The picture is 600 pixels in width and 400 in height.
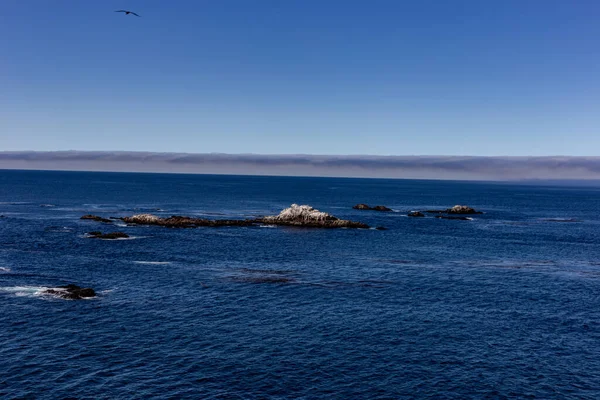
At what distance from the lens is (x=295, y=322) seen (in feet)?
164

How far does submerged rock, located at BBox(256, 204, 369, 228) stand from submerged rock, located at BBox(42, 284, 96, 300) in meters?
77.5

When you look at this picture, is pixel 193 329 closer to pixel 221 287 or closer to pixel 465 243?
pixel 221 287

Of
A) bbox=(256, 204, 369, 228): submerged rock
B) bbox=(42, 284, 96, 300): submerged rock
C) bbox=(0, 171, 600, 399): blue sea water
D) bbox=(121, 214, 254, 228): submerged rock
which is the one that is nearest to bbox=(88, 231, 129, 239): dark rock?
bbox=(0, 171, 600, 399): blue sea water

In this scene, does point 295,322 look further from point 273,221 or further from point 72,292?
point 273,221

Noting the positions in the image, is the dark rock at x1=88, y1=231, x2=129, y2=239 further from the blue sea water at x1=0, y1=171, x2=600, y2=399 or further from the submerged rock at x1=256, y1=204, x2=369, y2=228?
the submerged rock at x1=256, y1=204, x2=369, y2=228

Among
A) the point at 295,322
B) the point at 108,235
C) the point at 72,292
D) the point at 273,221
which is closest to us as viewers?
the point at 295,322

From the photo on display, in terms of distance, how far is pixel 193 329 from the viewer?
47031 mm

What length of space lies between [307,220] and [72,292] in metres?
81.1

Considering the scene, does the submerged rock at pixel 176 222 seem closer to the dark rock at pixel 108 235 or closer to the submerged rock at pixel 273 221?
the submerged rock at pixel 273 221

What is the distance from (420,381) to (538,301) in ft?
97.0

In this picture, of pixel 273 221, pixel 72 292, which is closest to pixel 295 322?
pixel 72 292

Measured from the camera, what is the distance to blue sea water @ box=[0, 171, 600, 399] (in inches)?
1439

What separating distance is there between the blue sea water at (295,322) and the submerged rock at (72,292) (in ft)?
4.26

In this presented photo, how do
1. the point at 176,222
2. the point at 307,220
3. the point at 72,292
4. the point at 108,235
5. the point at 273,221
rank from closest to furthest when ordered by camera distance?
the point at 72,292 < the point at 108,235 < the point at 176,222 < the point at 307,220 < the point at 273,221
